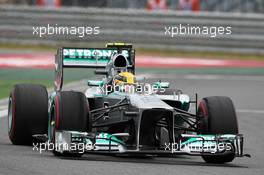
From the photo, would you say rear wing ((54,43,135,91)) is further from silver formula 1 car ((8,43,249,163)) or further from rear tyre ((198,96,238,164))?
rear tyre ((198,96,238,164))

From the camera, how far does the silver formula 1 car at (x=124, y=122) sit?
1090 cm

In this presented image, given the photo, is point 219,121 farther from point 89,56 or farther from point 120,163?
point 89,56

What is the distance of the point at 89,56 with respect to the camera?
13.7 metres

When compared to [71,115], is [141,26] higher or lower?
higher

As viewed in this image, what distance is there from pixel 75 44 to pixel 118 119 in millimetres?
21998

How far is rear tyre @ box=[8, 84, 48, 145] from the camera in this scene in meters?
12.3

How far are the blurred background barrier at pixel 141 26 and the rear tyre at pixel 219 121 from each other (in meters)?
21.2

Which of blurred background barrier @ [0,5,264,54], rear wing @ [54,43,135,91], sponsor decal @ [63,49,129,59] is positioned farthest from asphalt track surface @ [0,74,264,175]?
blurred background barrier @ [0,5,264,54]

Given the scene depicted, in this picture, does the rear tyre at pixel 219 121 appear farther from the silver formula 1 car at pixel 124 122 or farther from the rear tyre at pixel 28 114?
the rear tyre at pixel 28 114

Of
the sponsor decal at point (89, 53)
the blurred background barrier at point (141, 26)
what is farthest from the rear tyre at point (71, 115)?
the blurred background barrier at point (141, 26)

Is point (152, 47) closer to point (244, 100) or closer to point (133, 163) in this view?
Result: point (244, 100)

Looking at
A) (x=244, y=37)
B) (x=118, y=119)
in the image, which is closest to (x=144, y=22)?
(x=244, y=37)

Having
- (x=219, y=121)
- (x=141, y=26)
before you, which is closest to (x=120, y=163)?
(x=219, y=121)

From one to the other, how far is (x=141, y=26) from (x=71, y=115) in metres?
22.3
